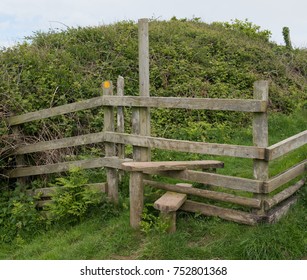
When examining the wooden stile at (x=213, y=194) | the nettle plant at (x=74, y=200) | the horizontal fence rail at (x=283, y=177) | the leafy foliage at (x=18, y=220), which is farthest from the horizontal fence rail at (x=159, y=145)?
the leafy foliage at (x=18, y=220)

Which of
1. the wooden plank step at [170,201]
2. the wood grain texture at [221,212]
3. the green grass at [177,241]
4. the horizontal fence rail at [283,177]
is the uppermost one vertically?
the horizontal fence rail at [283,177]

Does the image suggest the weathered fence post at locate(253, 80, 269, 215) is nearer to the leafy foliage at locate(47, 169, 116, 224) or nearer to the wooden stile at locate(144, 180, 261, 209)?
the wooden stile at locate(144, 180, 261, 209)

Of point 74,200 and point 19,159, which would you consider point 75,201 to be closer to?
point 74,200

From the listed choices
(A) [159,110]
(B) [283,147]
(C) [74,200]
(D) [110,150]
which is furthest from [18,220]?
(A) [159,110]

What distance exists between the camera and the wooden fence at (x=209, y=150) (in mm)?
5316

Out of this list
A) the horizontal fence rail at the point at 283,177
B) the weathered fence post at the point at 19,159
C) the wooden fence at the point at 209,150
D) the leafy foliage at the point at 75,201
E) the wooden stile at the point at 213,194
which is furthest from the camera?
the weathered fence post at the point at 19,159

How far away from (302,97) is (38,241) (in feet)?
32.2

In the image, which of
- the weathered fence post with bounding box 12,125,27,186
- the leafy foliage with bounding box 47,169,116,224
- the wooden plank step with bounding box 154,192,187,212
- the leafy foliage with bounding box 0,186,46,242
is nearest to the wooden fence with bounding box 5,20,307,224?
the wooden plank step with bounding box 154,192,187,212

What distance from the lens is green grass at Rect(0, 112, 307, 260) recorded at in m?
5.11

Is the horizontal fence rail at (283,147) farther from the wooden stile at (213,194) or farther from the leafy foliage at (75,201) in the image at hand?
the leafy foliage at (75,201)

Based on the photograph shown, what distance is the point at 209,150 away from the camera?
568cm

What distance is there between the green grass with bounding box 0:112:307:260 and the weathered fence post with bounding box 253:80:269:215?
51 cm

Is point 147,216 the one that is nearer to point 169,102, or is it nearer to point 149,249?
point 149,249

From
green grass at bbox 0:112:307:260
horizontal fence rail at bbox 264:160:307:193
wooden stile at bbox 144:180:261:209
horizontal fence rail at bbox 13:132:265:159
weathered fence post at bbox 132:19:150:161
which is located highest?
weathered fence post at bbox 132:19:150:161
